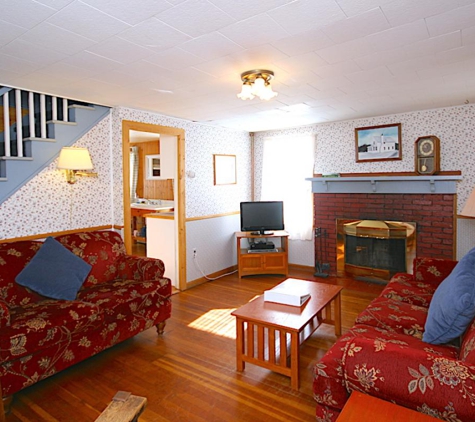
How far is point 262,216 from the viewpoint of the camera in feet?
17.3

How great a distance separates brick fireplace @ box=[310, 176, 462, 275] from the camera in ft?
13.8

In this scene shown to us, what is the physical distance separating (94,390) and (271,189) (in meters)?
4.01

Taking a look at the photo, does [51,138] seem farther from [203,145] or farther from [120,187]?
[203,145]

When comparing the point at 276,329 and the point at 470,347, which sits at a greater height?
the point at 470,347

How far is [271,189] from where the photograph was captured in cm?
567

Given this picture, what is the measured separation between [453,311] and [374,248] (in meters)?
3.13

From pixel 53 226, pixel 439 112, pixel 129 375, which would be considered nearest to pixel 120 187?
pixel 53 226

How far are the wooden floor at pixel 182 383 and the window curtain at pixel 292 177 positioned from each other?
85.7 inches

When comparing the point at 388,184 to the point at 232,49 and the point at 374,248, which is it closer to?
the point at 374,248

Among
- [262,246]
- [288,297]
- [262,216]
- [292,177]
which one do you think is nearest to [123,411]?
[288,297]

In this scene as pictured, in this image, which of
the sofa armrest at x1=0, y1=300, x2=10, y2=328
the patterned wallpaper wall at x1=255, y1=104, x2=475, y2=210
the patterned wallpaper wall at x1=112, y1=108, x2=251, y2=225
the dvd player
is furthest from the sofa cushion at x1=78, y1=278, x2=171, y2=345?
the patterned wallpaper wall at x1=255, y1=104, x2=475, y2=210

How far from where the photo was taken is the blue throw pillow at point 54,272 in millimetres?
2650

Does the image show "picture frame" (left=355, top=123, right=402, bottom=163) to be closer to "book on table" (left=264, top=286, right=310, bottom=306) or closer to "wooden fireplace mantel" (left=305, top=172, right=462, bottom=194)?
"wooden fireplace mantel" (left=305, top=172, right=462, bottom=194)

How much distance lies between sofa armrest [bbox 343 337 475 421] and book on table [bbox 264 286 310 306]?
1.08m
